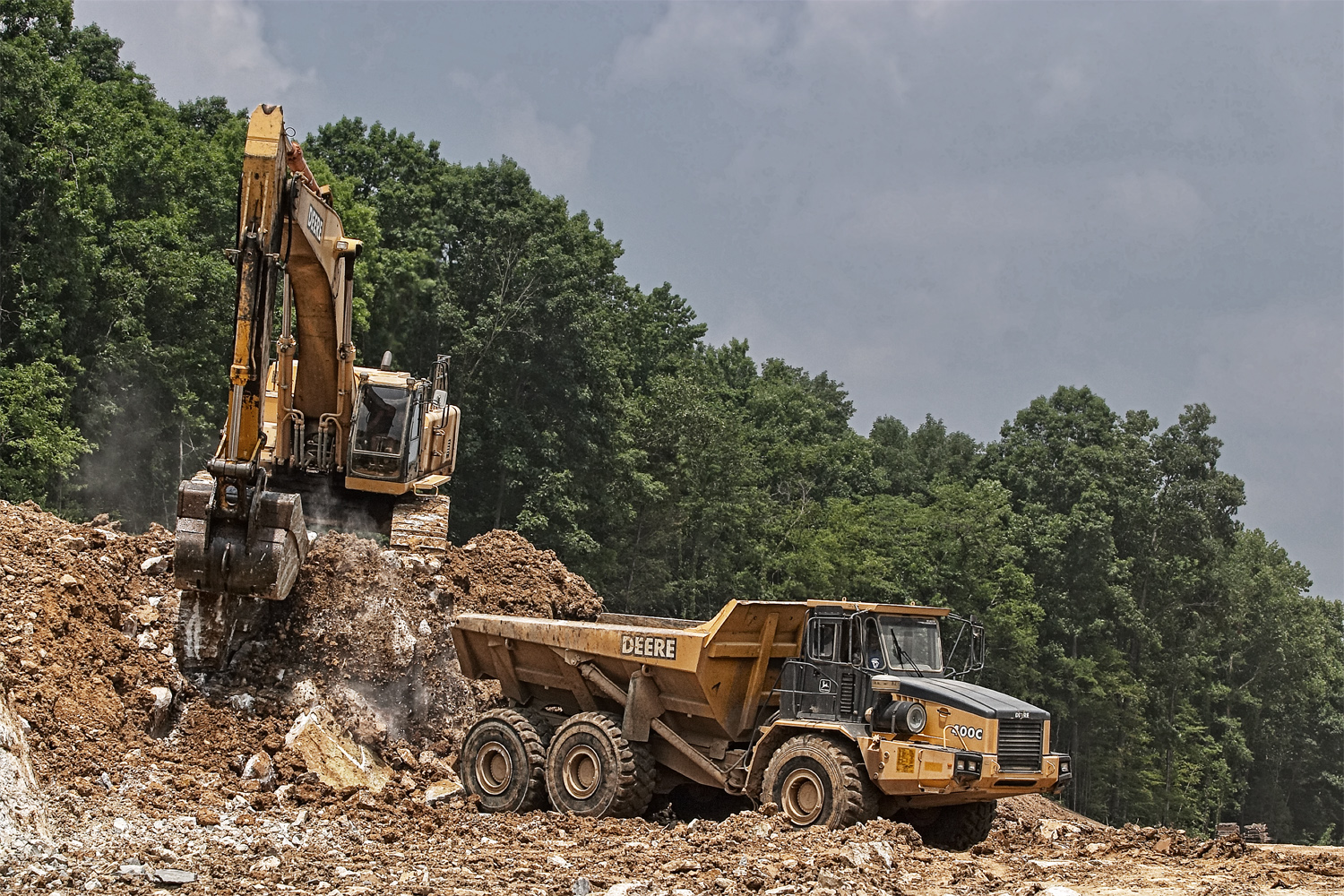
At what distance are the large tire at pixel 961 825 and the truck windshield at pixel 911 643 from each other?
129cm

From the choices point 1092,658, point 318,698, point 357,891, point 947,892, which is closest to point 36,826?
point 357,891

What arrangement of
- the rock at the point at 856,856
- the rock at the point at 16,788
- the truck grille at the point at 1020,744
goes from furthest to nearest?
the truck grille at the point at 1020,744
the rock at the point at 856,856
the rock at the point at 16,788

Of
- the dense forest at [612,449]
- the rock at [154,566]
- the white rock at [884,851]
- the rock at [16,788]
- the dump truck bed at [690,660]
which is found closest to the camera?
the rock at [16,788]

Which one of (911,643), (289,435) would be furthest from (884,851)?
(289,435)

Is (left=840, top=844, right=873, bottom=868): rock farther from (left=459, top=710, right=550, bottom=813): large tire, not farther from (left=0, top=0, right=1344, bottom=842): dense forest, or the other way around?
(left=0, top=0, right=1344, bottom=842): dense forest

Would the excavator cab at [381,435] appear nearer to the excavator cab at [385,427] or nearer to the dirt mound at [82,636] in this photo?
the excavator cab at [385,427]

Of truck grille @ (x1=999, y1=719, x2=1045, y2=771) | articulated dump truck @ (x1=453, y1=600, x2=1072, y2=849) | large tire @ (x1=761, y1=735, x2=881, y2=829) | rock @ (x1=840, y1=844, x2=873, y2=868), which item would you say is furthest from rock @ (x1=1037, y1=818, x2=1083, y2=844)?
rock @ (x1=840, y1=844, x2=873, y2=868)

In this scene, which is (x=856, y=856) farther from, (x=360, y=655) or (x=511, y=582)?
(x=511, y=582)

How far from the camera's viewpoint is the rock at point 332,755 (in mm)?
12406

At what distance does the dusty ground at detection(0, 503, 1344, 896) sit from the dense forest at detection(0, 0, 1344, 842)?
15.0 m

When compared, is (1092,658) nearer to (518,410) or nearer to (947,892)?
(518,410)

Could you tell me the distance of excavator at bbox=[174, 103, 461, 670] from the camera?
36.2 feet

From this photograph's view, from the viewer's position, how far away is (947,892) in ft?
31.5

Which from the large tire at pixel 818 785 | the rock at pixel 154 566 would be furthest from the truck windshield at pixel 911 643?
the rock at pixel 154 566
